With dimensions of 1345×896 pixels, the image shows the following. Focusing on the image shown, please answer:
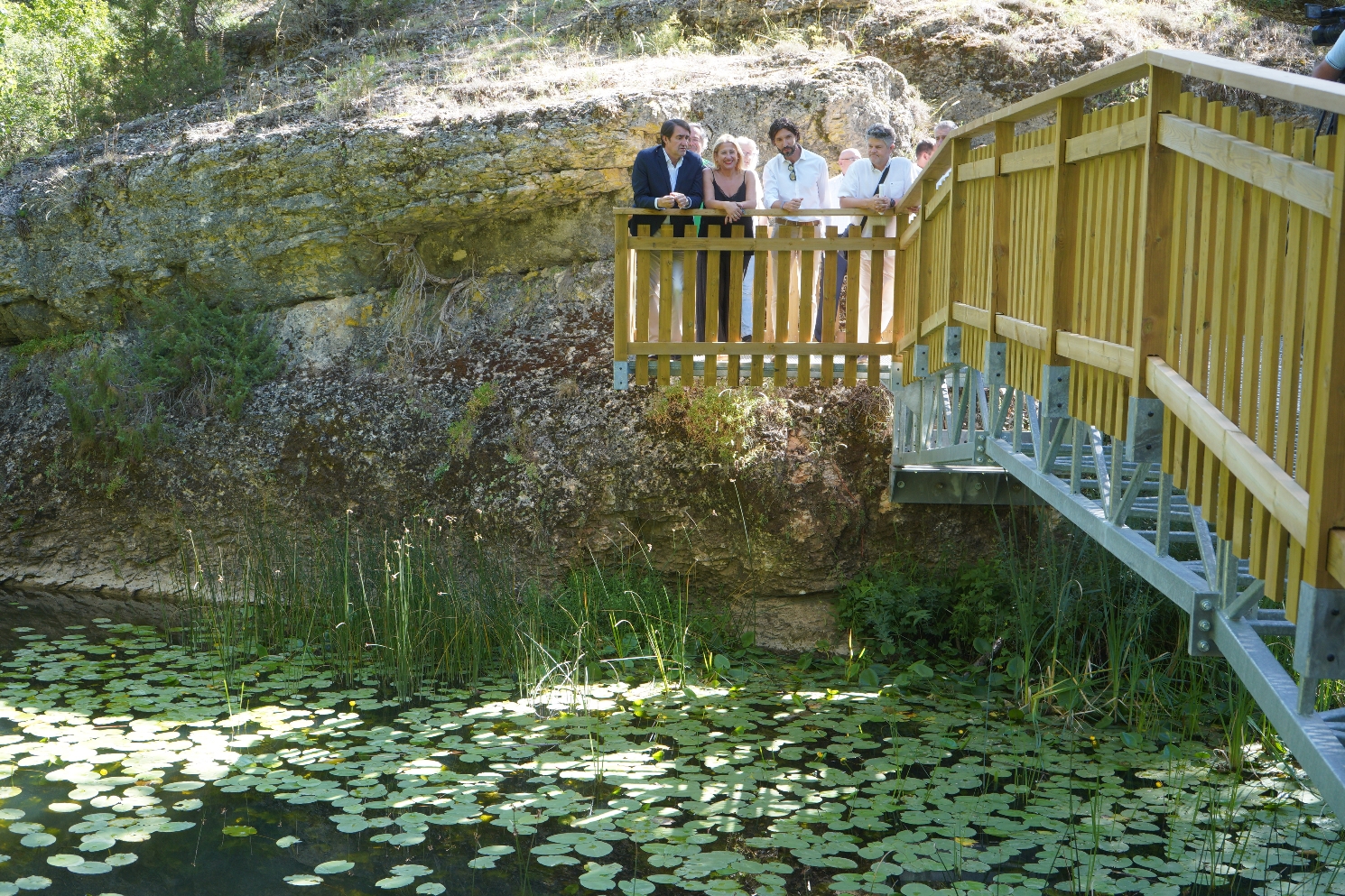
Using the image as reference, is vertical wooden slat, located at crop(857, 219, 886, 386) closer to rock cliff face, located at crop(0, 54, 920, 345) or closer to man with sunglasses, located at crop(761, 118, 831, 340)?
man with sunglasses, located at crop(761, 118, 831, 340)

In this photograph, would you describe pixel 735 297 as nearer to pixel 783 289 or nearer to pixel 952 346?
pixel 783 289

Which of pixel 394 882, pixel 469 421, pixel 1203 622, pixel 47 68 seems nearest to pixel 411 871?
pixel 394 882

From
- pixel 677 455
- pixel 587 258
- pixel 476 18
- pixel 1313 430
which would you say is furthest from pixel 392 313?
pixel 1313 430

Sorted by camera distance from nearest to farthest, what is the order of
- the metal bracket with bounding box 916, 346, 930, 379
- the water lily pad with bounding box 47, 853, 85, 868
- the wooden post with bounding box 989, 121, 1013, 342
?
the water lily pad with bounding box 47, 853, 85, 868 < the wooden post with bounding box 989, 121, 1013, 342 < the metal bracket with bounding box 916, 346, 930, 379

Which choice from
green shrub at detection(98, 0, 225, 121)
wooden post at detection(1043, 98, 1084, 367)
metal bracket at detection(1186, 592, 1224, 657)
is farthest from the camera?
green shrub at detection(98, 0, 225, 121)

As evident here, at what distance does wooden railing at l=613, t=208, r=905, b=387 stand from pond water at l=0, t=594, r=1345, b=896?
2039 millimetres

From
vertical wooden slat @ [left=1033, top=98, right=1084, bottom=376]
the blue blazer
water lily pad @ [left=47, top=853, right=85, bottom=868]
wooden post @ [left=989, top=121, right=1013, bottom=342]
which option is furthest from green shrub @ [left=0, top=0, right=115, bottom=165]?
vertical wooden slat @ [left=1033, top=98, right=1084, bottom=376]

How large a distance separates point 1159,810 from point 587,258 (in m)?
6.84

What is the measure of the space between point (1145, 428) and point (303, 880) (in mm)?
3553

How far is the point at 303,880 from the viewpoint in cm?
463

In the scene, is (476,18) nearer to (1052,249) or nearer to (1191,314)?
(1052,249)

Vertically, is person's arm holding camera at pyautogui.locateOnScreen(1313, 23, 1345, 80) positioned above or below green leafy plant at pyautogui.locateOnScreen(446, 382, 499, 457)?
above

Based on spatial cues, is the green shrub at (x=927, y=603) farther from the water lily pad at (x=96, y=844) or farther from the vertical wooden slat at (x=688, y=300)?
the water lily pad at (x=96, y=844)

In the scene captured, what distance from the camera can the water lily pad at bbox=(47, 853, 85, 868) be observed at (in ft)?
15.0
